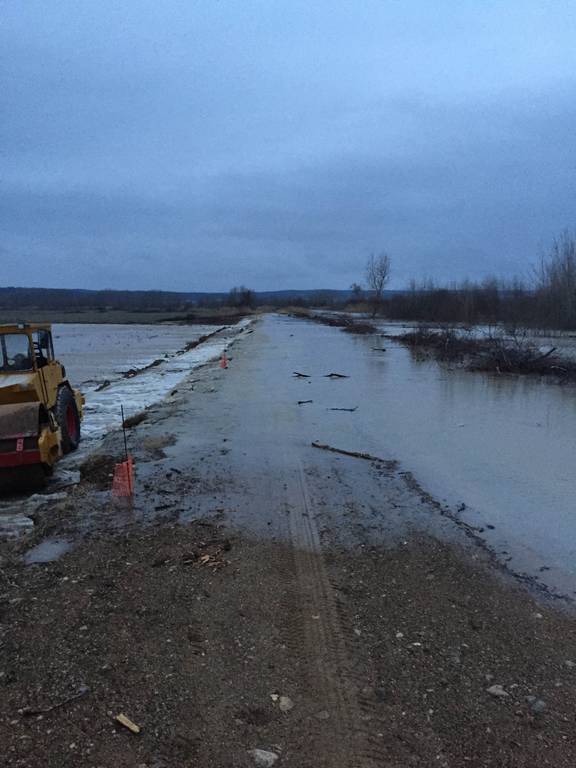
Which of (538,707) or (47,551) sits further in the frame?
(47,551)

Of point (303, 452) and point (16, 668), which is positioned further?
point (303, 452)

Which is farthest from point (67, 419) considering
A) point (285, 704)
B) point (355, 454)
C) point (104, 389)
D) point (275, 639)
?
point (104, 389)

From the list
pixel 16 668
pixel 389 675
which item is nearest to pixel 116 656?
pixel 16 668

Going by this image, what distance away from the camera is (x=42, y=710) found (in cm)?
347

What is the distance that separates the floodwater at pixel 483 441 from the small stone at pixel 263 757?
130 inches

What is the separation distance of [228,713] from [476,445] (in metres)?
8.50

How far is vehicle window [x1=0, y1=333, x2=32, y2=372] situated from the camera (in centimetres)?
929

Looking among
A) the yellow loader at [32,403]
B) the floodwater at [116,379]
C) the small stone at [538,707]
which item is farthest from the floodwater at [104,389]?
the small stone at [538,707]

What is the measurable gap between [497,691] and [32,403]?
23.1ft

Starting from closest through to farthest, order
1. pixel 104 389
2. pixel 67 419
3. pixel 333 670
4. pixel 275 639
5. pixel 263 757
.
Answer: pixel 263 757 → pixel 333 670 → pixel 275 639 → pixel 67 419 → pixel 104 389

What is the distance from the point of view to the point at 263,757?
3152mm

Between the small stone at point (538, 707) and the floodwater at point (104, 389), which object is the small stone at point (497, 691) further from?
the floodwater at point (104, 389)

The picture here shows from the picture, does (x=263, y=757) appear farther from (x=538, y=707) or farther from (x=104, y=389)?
(x=104, y=389)

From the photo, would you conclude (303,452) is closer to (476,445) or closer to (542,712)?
(476,445)
